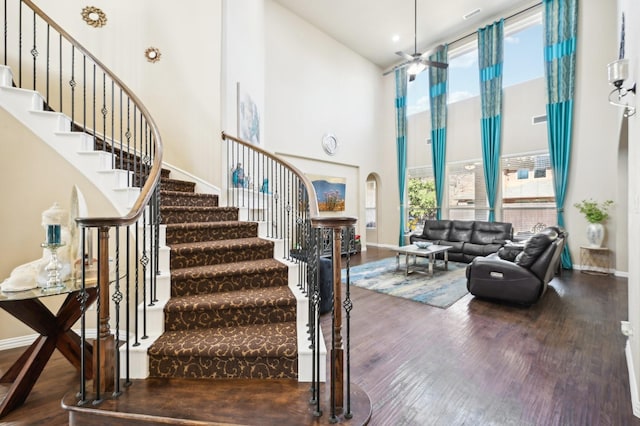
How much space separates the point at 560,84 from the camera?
223 inches

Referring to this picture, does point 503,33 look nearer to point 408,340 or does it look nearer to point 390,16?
point 390,16

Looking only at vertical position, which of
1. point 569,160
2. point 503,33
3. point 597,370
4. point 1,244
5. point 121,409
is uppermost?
point 503,33

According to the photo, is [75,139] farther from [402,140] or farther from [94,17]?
[402,140]

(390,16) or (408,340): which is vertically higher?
(390,16)

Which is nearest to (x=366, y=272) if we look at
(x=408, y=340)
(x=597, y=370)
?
(x=408, y=340)

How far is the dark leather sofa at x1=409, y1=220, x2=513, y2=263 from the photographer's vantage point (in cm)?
604

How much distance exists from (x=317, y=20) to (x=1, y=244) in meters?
7.38

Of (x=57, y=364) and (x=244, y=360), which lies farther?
(x=57, y=364)

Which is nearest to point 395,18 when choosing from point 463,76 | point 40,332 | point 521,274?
point 463,76

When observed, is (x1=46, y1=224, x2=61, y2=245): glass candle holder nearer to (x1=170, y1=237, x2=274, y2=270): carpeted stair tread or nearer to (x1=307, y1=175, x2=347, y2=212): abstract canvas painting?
(x1=170, y1=237, x2=274, y2=270): carpeted stair tread

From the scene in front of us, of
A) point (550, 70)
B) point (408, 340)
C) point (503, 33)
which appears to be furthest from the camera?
point (503, 33)

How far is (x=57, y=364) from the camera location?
2.24 m

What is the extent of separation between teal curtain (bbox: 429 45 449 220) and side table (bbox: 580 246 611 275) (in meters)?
2.97

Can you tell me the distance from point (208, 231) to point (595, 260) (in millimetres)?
7021
